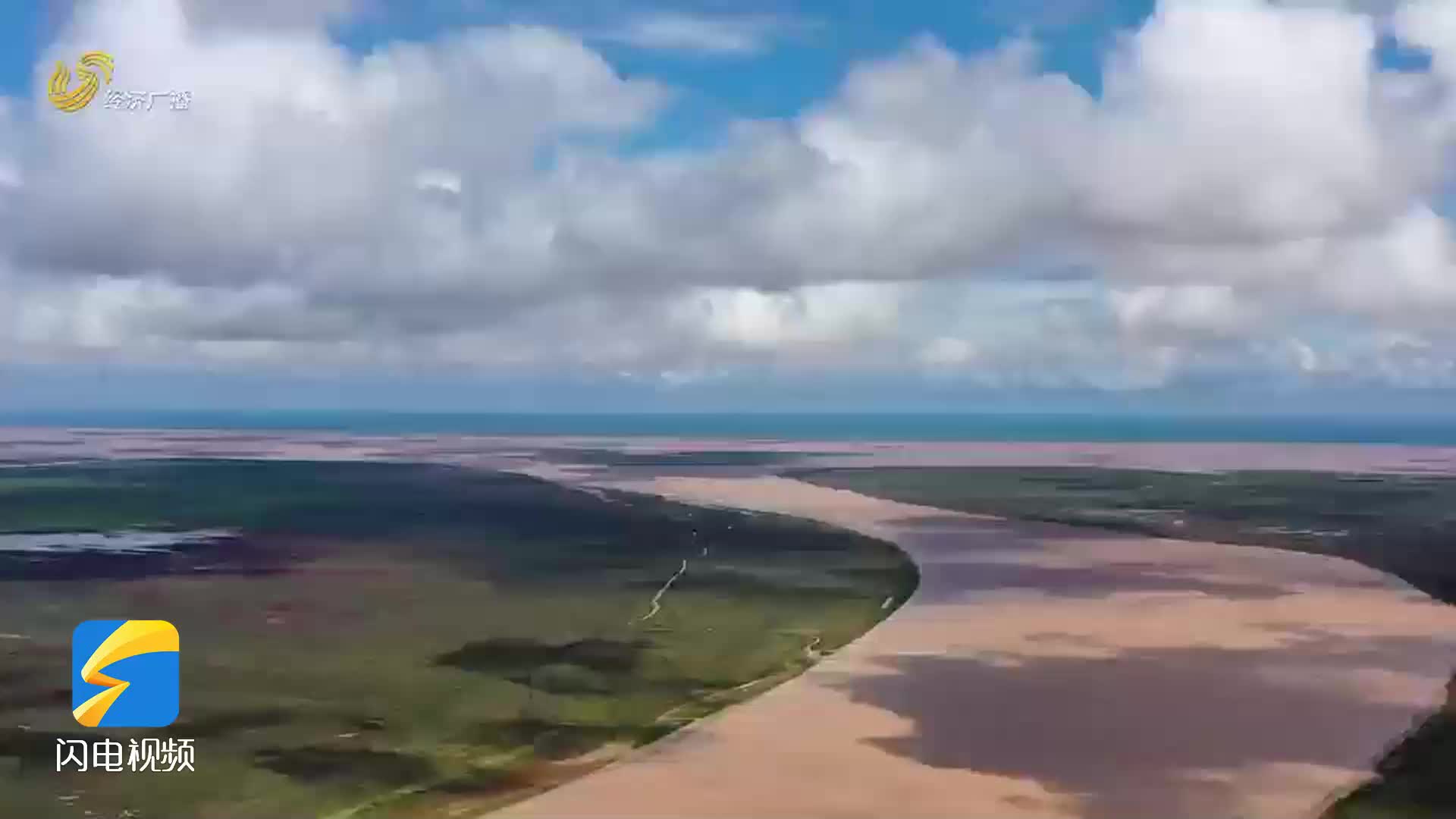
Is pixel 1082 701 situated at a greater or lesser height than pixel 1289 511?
lesser

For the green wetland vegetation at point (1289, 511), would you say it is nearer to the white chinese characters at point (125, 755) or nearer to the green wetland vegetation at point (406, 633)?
the green wetland vegetation at point (406, 633)

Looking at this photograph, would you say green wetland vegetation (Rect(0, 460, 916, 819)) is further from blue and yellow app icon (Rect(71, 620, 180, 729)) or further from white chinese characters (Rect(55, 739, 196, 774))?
blue and yellow app icon (Rect(71, 620, 180, 729))

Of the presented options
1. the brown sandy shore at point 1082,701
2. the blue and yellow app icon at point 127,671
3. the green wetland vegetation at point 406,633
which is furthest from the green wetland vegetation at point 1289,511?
the blue and yellow app icon at point 127,671

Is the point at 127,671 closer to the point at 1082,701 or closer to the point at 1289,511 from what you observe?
the point at 1082,701

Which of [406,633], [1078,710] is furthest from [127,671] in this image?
[1078,710]

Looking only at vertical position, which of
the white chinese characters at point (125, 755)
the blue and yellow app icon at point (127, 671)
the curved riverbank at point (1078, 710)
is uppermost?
the blue and yellow app icon at point (127, 671)

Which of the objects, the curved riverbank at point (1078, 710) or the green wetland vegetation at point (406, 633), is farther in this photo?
the green wetland vegetation at point (406, 633)

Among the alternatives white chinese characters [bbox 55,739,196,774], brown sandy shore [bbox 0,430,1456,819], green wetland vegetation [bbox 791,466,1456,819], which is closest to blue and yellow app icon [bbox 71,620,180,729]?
white chinese characters [bbox 55,739,196,774]
